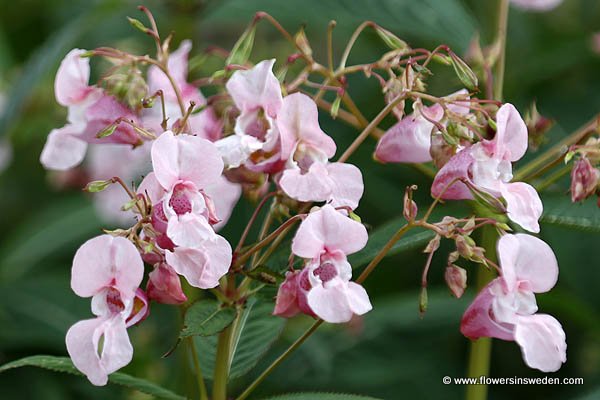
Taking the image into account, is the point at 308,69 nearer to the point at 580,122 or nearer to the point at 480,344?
the point at 480,344

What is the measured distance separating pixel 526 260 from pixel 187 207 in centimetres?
26

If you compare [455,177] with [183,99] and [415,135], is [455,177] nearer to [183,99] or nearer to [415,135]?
[415,135]

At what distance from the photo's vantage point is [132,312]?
77 cm

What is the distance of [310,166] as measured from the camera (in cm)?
78

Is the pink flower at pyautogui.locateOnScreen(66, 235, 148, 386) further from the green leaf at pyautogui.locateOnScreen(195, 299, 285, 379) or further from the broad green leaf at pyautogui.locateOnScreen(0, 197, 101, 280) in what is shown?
the broad green leaf at pyautogui.locateOnScreen(0, 197, 101, 280)

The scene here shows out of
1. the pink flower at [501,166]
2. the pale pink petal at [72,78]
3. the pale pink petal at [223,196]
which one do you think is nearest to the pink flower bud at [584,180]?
the pink flower at [501,166]

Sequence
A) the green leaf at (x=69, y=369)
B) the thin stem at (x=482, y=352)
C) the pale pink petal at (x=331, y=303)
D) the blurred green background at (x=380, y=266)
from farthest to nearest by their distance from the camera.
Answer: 1. the blurred green background at (x=380, y=266)
2. the thin stem at (x=482, y=352)
3. the green leaf at (x=69, y=369)
4. the pale pink petal at (x=331, y=303)

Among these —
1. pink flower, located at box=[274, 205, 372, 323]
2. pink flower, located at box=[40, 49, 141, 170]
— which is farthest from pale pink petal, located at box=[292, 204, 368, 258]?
pink flower, located at box=[40, 49, 141, 170]

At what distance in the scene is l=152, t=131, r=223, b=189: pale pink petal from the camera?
2.39 feet

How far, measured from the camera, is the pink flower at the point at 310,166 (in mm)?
753

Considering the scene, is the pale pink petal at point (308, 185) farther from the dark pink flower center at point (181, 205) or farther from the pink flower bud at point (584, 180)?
the pink flower bud at point (584, 180)

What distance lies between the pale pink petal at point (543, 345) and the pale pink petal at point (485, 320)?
3 centimetres

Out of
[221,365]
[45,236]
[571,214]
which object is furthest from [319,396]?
[45,236]

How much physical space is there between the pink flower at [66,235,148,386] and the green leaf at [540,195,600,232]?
1.27 ft
